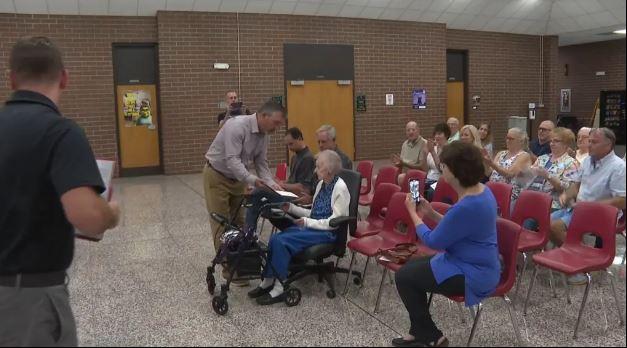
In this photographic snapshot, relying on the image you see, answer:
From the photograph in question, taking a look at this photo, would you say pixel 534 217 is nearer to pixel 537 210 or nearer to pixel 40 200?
pixel 537 210

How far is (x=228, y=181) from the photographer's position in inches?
186

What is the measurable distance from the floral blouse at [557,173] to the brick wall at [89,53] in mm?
8522

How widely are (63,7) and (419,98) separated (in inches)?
315

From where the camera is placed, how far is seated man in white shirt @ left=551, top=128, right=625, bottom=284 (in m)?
2.61

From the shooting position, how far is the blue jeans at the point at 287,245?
4016 mm

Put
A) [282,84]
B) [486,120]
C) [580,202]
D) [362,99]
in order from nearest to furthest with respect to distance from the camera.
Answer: [580,202] → [282,84] → [362,99] → [486,120]

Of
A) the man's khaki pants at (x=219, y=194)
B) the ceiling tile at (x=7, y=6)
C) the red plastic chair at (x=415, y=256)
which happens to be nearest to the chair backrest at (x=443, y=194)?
the red plastic chair at (x=415, y=256)

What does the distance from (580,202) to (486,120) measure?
11710 millimetres

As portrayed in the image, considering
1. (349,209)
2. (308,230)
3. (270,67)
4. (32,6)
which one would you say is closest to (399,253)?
(349,209)

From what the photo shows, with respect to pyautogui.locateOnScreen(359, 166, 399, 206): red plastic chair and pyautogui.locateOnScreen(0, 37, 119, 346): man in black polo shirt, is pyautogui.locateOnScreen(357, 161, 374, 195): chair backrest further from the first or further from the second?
pyautogui.locateOnScreen(0, 37, 119, 346): man in black polo shirt

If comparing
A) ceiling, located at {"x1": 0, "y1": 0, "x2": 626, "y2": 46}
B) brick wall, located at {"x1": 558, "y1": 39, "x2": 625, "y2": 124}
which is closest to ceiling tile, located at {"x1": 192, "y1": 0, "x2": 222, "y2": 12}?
ceiling, located at {"x1": 0, "y1": 0, "x2": 626, "y2": 46}

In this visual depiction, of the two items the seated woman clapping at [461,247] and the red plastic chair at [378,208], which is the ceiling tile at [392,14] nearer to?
the red plastic chair at [378,208]

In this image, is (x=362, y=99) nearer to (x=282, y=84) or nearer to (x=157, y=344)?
(x=282, y=84)

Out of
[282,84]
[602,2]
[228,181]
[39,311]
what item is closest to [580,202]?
[602,2]
